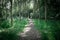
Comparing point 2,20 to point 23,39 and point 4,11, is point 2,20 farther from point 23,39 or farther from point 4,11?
point 23,39

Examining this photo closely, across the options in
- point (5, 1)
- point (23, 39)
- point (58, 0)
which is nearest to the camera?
point (23, 39)

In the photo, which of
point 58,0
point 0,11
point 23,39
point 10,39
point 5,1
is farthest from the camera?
point 58,0

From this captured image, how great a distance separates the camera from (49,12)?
30.6m

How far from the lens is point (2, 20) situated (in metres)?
15.9

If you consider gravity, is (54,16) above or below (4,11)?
below

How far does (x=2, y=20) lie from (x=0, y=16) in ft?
2.93

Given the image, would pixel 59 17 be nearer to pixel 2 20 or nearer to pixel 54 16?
pixel 54 16

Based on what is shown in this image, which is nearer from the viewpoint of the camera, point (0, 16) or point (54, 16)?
point (0, 16)

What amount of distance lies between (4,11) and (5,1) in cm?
255

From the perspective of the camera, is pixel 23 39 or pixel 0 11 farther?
pixel 0 11

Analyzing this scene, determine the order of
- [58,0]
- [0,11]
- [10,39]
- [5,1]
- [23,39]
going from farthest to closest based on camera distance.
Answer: [58,0], [5,1], [0,11], [23,39], [10,39]

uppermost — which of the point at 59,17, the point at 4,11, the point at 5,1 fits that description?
the point at 5,1

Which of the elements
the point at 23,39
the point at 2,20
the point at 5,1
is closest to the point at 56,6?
the point at 5,1

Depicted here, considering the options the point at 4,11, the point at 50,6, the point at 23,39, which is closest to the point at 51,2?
the point at 50,6
